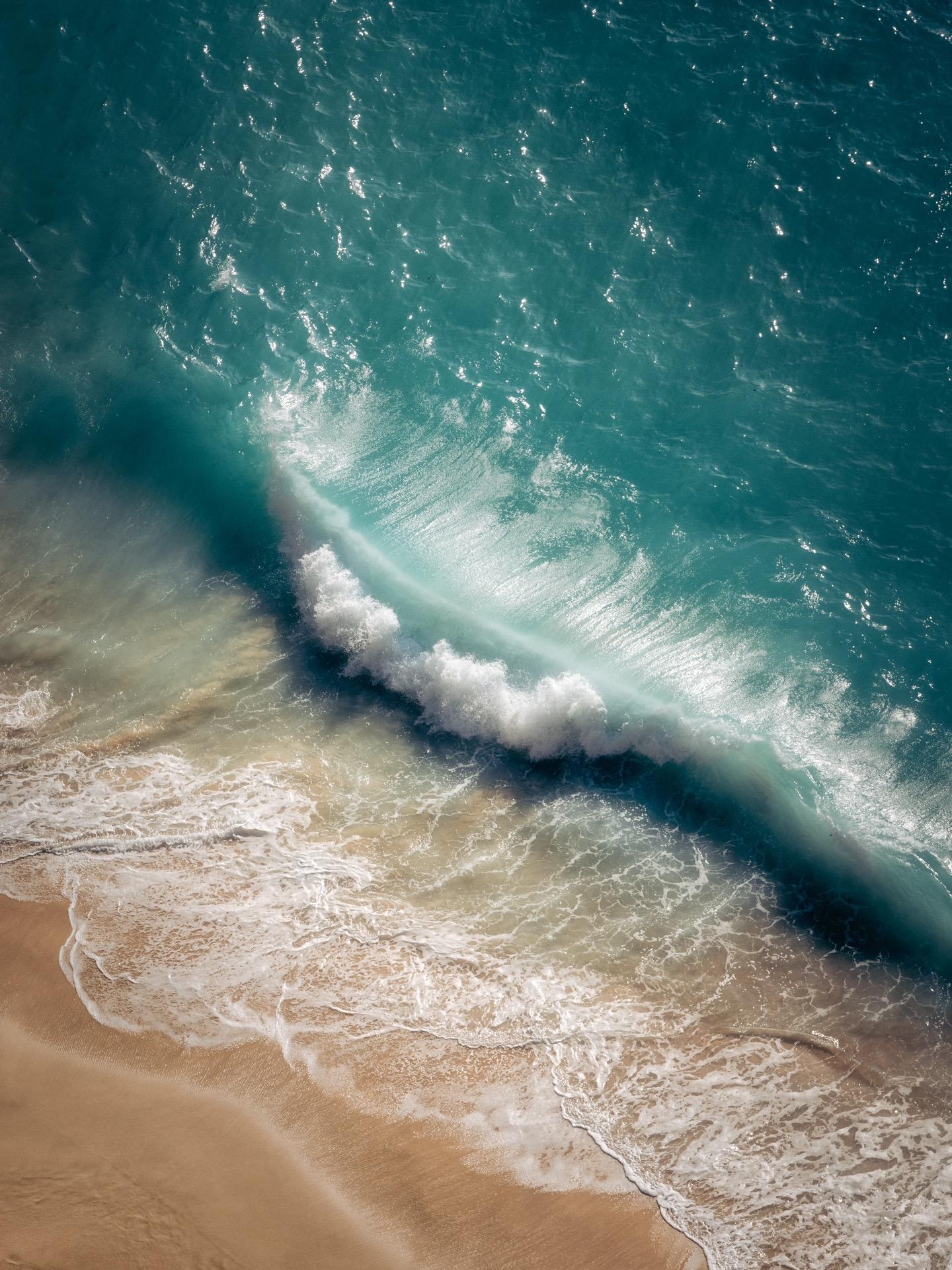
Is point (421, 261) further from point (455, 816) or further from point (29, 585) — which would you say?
point (455, 816)

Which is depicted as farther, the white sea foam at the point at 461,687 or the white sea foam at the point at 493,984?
the white sea foam at the point at 461,687

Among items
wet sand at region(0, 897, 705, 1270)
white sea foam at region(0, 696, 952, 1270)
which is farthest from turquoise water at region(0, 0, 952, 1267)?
wet sand at region(0, 897, 705, 1270)

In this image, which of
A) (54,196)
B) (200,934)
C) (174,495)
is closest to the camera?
(200,934)

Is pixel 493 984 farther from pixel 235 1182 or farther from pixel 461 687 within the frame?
pixel 461 687

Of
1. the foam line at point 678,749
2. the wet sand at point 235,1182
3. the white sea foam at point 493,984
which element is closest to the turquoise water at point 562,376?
the foam line at point 678,749

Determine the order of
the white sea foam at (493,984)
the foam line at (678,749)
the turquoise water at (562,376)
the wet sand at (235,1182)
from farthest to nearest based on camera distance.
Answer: the turquoise water at (562,376) → the foam line at (678,749) → the white sea foam at (493,984) → the wet sand at (235,1182)

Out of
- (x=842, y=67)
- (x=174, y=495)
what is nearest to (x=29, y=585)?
(x=174, y=495)

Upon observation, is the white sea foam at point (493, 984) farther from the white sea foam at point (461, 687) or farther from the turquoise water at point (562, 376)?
the white sea foam at point (461, 687)
